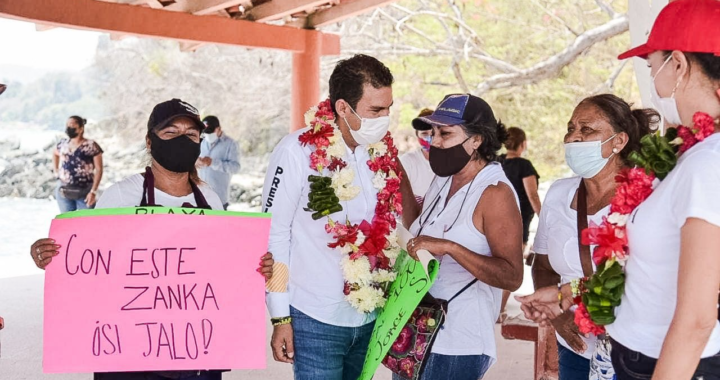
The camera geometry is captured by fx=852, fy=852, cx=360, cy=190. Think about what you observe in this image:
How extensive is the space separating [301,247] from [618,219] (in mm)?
1330

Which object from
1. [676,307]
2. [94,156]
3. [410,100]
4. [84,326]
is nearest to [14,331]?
[94,156]

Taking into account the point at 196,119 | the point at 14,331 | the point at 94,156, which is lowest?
the point at 14,331

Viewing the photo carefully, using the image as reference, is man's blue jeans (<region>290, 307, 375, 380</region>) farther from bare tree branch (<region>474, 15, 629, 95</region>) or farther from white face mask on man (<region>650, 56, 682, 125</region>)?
bare tree branch (<region>474, 15, 629, 95</region>)

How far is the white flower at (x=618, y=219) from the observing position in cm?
227

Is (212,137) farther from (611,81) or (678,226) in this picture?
(678,226)

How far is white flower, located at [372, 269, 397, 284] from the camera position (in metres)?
3.28

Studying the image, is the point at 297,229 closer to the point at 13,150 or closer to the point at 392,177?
the point at 392,177

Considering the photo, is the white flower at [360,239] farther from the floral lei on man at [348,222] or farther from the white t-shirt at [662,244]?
the white t-shirt at [662,244]

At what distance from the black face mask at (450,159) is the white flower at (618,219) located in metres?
1.03

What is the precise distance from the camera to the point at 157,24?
33.0 feet

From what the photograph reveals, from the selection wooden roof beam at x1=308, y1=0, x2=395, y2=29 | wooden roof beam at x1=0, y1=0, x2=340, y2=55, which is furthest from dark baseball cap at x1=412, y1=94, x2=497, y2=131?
wooden roof beam at x1=308, y1=0, x2=395, y2=29

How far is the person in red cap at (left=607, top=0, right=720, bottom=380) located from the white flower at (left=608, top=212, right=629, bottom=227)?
0.16 meters

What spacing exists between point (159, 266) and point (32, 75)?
92.7 feet

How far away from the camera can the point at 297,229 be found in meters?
3.24
